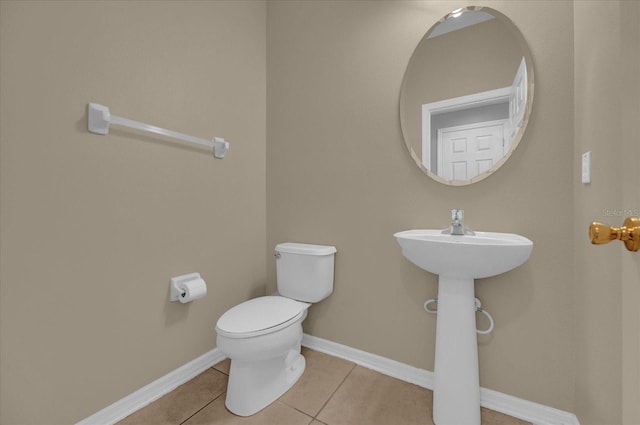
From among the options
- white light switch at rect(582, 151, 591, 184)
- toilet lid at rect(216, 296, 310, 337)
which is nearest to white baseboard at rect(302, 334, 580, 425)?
toilet lid at rect(216, 296, 310, 337)

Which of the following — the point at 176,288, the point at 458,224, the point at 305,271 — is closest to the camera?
the point at 458,224

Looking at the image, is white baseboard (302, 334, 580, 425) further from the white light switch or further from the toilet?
the white light switch

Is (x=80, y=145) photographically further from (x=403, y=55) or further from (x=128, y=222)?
(x=403, y=55)

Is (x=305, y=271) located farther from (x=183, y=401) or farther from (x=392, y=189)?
(x=183, y=401)

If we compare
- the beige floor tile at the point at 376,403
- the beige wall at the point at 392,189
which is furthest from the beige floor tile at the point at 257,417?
the beige wall at the point at 392,189

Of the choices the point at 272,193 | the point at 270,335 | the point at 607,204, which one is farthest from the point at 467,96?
the point at 270,335

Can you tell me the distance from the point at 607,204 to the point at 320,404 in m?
1.37

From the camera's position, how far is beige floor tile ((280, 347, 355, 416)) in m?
1.30

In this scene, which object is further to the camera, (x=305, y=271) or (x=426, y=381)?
(x=305, y=271)

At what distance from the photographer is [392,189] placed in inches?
58.5

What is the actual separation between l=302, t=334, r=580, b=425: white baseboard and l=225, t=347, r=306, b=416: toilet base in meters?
0.44

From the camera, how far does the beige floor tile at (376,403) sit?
1210mm

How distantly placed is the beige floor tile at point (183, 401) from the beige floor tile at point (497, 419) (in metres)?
1.24

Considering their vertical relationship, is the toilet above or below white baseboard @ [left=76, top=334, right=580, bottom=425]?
above
